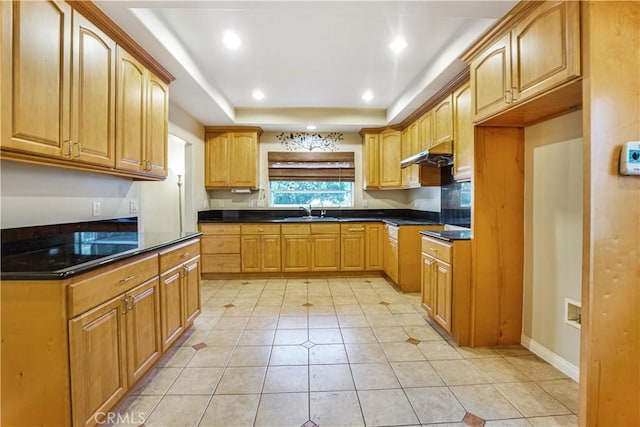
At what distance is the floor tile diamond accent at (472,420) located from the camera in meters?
1.51

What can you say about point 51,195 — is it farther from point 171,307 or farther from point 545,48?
point 545,48

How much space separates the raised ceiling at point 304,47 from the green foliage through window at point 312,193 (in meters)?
1.37

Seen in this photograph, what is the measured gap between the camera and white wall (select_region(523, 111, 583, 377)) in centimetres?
189

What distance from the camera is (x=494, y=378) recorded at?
1.90 m

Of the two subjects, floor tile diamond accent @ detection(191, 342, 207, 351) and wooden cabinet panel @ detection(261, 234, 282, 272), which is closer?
floor tile diamond accent @ detection(191, 342, 207, 351)

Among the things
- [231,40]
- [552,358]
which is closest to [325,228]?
[231,40]

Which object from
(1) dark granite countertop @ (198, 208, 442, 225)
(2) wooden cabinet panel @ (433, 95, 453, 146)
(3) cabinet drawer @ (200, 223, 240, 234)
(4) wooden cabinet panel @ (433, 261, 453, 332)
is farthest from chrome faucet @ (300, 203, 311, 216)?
(4) wooden cabinet panel @ (433, 261, 453, 332)

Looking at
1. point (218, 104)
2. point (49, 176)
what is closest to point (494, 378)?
point (49, 176)

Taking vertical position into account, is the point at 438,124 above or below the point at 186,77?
below

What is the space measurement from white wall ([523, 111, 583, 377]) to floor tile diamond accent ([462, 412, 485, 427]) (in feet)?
2.82

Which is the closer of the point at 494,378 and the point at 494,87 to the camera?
the point at 494,378

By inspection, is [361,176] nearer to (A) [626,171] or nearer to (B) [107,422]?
(A) [626,171]

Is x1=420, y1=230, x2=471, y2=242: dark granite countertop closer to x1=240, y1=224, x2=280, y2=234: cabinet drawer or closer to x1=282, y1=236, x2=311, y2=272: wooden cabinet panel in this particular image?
x1=282, y1=236, x2=311, y2=272: wooden cabinet panel

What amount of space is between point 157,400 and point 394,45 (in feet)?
10.2
